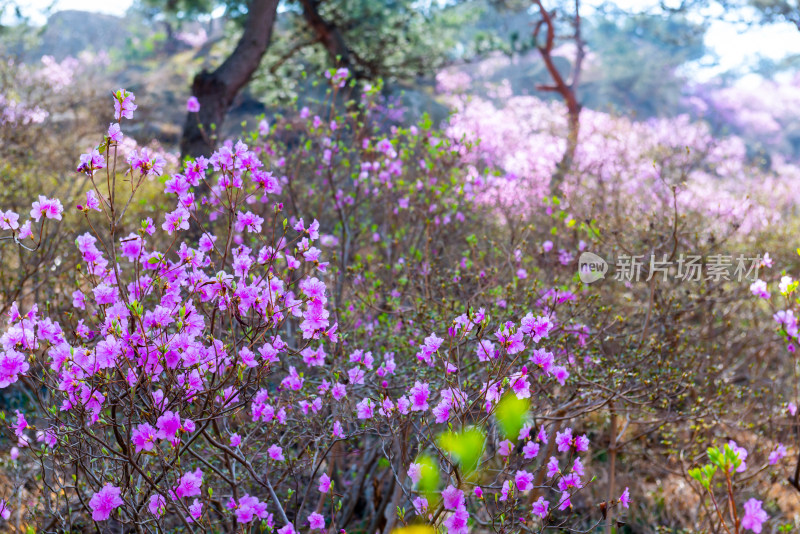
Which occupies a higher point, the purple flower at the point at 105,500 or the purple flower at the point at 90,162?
the purple flower at the point at 90,162

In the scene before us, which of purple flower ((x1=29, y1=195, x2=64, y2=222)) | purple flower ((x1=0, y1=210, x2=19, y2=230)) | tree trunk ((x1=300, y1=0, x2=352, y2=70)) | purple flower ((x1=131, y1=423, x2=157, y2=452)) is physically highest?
tree trunk ((x1=300, y1=0, x2=352, y2=70))

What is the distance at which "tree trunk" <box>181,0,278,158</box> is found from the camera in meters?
7.19

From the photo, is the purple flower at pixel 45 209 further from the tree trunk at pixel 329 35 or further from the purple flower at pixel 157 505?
the tree trunk at pixel 329 35

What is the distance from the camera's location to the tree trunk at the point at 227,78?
23.6 feet

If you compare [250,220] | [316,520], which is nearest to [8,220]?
[250,220]

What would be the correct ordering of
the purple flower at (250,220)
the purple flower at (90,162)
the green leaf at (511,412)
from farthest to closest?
the green leaf at (511,412) < the purple flower at (250,220) < the purple flower at (90,162)

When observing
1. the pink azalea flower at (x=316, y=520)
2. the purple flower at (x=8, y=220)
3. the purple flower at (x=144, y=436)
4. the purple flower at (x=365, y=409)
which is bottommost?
the pink azalea flower at (x=316, y=520)

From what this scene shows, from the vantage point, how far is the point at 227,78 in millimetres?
7492

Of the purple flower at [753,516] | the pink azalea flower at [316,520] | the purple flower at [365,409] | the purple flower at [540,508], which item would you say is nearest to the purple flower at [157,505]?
the pink azalea flower at [316,520]

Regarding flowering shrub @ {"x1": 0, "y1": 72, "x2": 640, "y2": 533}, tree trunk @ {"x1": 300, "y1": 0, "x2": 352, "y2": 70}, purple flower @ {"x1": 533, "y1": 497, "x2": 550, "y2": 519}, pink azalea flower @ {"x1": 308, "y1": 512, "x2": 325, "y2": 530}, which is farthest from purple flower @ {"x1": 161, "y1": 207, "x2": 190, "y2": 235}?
tree trunk @ {"x1": 300, "y1": 0, "x2": 352, "y2": 70}

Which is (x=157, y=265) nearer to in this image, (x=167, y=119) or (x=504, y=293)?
(x=504, y=293)

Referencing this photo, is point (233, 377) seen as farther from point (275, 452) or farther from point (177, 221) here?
point (177, 221)

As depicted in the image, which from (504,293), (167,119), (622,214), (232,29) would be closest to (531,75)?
(167,119)

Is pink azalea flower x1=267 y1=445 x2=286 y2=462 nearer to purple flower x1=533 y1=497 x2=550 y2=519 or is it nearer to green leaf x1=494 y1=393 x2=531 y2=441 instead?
green leaf x1=494 y1=393 x2=531 y2=441
